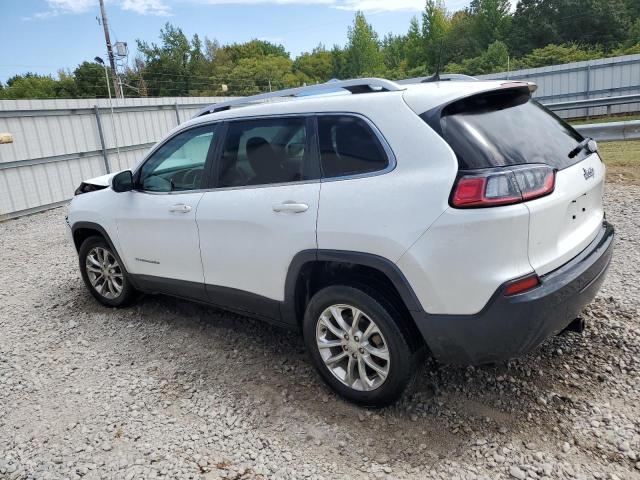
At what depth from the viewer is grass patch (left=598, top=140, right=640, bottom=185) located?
769 centimetres

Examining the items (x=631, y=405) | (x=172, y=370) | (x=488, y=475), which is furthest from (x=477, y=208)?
(x=172, y=370)

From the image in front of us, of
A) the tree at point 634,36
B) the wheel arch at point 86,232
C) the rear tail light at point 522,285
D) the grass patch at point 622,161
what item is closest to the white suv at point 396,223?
the rear tail light at point 522,285

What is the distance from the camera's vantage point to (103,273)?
184 inches

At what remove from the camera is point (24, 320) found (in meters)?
4.70

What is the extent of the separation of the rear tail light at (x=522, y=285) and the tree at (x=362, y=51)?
6046cm

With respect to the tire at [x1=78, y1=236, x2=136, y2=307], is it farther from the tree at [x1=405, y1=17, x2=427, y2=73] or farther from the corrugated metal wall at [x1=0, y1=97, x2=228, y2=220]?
the tree at [x1=405, y1=17, x2=427, y2=73]

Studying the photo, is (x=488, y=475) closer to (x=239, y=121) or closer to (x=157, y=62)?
(x=239, y=121)

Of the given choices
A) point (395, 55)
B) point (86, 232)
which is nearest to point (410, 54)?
point (395, 55)

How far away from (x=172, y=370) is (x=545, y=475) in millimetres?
2463

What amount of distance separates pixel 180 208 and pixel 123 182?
75 centimetres

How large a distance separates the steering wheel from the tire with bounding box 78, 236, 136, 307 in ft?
3.81

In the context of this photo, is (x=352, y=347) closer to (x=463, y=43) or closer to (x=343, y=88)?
(x=343, y=88)

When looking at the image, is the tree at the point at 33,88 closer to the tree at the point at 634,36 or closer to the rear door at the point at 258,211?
the tree at the point at 634,36

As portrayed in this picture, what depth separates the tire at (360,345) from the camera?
104 inches
